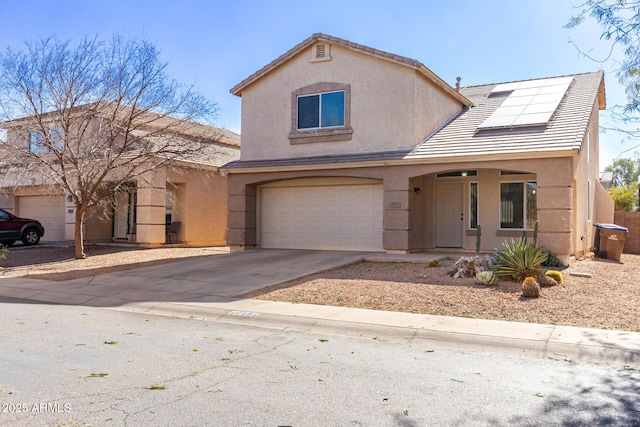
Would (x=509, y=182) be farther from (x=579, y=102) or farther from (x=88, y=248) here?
(x=88, y=248)

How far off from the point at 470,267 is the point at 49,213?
21.6m

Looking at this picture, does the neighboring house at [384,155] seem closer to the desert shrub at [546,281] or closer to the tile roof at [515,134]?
the tile roof at [515,134]

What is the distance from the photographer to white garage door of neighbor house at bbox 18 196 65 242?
25281 mm

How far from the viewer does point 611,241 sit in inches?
661

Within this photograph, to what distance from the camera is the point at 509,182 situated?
16391mm

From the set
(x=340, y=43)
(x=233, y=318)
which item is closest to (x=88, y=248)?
(x=340, y=43)

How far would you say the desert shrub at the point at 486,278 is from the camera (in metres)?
10.6

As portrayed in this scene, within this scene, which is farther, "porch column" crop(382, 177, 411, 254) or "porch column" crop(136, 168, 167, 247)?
"porch column" crop(136, 168, 167, 247)

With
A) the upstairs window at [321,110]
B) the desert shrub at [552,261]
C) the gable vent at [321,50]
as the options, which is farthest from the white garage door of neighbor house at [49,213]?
the desert shrub at [552,261]

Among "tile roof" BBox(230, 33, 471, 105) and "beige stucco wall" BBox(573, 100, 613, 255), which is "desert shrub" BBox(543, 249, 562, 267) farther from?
"tile roof" BBox(230, 33, 471, 105)

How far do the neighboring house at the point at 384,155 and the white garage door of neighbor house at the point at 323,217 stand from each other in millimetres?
37

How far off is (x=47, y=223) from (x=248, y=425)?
24960 millimetres

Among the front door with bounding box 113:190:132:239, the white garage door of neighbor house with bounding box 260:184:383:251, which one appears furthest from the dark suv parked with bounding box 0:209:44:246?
the white garage door of neighbor house with bounding box 260:184:383:251

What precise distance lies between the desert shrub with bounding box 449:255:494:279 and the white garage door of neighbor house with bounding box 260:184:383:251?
5.28 metres
